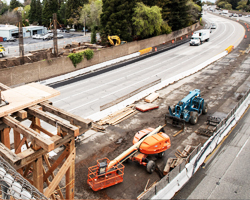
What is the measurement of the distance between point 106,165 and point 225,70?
31838mm

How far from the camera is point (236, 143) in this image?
67.1 ft

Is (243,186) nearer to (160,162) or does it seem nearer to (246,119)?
(160,162)

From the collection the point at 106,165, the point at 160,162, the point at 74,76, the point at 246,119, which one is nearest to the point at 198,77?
the point at 246,119

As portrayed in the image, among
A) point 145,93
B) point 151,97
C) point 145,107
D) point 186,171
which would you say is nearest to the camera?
point 186,171

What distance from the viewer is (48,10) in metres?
95.2

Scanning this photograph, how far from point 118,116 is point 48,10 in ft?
273

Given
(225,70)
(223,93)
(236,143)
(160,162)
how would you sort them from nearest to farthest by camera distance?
(160,162) → (236,143) → (223,93) → (225,70)

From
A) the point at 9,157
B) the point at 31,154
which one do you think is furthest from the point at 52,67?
the point at 9,157

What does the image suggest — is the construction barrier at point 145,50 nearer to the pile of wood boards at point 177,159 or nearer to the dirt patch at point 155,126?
the dirt patch at point 155,126

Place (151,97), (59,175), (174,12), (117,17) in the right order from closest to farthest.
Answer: (59,175), (151,97), (117,17), (174,12)

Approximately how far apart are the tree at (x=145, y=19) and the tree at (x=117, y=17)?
1.38 m

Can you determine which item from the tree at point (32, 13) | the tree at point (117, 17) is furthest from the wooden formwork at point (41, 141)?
the tree at point (32, 13)

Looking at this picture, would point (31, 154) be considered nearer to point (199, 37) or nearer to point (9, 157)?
point (9, 157)

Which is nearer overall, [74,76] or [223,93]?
[223,93]
